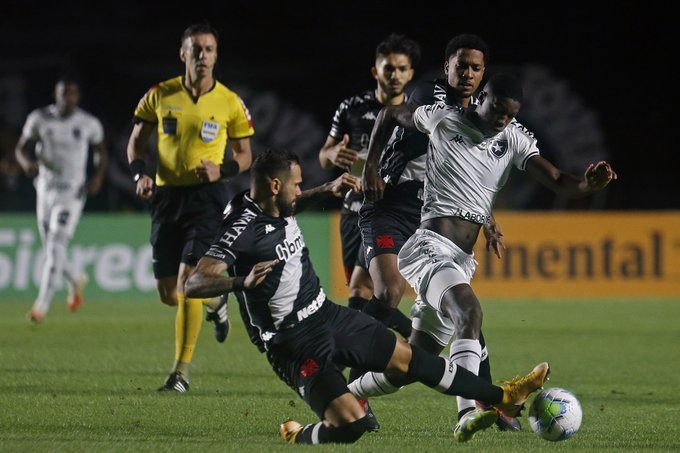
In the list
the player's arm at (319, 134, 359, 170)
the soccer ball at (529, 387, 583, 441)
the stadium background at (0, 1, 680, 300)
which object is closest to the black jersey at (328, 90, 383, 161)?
the player's arm at (319, 134, 359, 170)

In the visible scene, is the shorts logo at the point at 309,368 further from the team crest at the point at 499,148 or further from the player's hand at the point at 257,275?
the team crest at the point at 499,148

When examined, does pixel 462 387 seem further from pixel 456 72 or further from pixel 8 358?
pixel 8 358

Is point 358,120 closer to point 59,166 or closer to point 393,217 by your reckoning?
point 393,217

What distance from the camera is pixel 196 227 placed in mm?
8727

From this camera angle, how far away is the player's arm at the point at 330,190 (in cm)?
619

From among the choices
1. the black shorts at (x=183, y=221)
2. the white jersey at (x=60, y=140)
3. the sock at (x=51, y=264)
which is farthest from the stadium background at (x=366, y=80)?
the black shorts at (x=183, y=221)

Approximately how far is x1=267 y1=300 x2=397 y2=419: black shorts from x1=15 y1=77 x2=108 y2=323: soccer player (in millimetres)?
7796

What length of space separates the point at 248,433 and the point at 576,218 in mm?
13014

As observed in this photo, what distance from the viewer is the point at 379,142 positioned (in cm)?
701

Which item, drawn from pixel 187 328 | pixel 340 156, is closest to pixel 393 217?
pixel 340 156

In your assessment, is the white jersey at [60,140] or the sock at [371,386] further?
the white jersey at [60,140]

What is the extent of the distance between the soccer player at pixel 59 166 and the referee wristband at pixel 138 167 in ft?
16.2

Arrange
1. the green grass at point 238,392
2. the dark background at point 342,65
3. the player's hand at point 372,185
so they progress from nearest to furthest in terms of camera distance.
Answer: the green grass at point 238,392
the player's hand at point 372,185
the dark background at point 342,65

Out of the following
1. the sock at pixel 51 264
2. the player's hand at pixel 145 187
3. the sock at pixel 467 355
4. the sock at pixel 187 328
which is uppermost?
the player's hand at pixel 145 187
